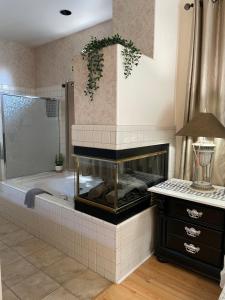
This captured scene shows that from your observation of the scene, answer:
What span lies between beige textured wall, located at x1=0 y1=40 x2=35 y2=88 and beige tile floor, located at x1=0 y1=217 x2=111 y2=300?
98.5 inches

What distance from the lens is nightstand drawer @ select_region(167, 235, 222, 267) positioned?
1711mm

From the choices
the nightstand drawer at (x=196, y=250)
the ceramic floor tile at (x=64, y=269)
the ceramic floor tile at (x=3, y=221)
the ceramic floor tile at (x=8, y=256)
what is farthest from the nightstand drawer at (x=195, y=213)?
the ceramic floor tile at (x=3, y=221)

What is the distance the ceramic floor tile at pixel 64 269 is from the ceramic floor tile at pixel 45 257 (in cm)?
6

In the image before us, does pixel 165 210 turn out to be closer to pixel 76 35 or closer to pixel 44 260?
pixel 44 260

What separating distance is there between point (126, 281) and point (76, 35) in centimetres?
319

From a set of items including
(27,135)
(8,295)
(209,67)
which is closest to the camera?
(8,295)

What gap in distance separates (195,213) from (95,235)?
0.81 metres

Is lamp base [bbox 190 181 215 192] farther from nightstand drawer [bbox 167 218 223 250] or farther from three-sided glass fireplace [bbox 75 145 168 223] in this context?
three-sided glass fireplace [bbox 75 145 168 223]

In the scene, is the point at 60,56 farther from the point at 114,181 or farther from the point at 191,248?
the point at 191,248

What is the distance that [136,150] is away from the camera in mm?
1899

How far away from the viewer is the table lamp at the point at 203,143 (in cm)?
179

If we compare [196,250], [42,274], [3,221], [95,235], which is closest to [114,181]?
[95,235]

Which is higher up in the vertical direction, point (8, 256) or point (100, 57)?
point (100, 57)

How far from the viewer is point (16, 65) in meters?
3.74
